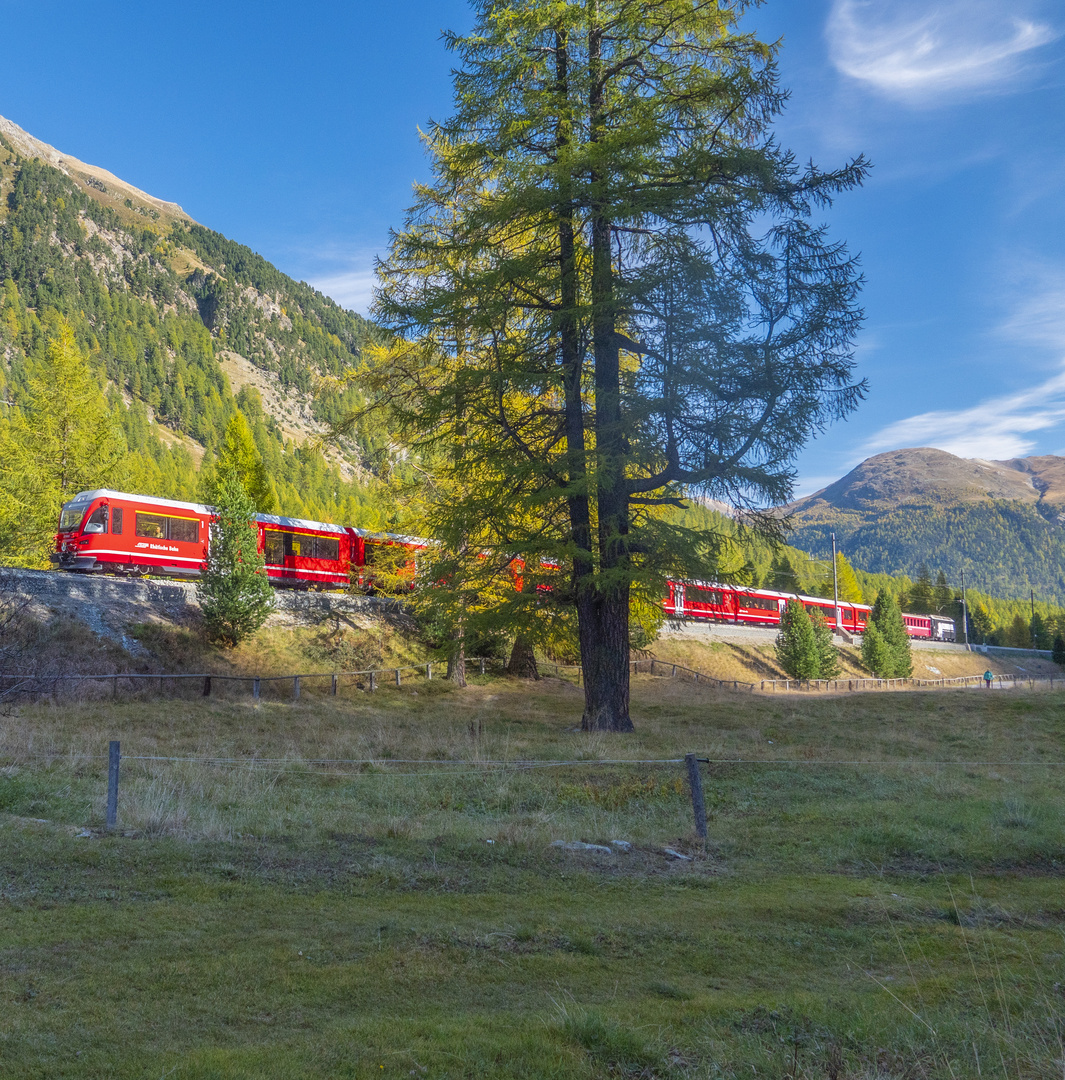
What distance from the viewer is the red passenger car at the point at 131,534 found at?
87.9ft

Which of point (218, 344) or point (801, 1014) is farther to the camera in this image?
point (218, 344)

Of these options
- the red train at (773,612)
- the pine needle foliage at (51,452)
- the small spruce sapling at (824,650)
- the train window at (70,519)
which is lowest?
the small spruce sapling at (824,650)

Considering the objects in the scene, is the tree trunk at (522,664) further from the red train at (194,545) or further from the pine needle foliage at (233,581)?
the pine needle foliage at (233,581)

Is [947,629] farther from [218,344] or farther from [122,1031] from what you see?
[218,344]

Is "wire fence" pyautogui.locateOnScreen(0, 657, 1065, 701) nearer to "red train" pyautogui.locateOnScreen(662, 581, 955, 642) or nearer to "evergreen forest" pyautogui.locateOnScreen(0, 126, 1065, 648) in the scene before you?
"red train" pyautogui.locateOnScreen(662, 581, 955, 642)

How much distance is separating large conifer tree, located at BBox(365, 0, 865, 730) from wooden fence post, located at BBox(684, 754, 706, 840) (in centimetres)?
620

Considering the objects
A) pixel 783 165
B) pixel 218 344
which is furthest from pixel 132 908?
pixel 218 344

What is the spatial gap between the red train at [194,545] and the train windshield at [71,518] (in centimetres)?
3

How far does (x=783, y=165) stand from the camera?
585 inches

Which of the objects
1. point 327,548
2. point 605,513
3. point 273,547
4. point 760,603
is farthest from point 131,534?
point 760,603

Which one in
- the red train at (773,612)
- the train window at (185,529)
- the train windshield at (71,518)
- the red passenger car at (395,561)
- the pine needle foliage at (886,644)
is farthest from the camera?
the pine needle foliage at (886,644)

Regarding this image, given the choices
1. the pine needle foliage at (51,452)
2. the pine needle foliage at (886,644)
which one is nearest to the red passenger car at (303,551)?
the pine needle foliage at (51,452)

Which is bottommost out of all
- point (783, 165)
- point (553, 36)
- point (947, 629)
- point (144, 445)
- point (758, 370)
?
point (947, 629)

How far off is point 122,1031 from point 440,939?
80.7 inches
